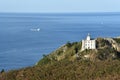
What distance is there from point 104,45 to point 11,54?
41.1 metres

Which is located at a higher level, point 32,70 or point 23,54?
point 32,70

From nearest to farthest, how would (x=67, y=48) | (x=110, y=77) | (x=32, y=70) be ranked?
(x=110, y=77)
(x=32, y=70)
(x=67, y=48)

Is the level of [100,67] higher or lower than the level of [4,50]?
higher

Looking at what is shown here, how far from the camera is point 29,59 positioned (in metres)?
91.6

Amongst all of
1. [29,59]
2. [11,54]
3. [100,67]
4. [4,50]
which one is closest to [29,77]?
[100,67]

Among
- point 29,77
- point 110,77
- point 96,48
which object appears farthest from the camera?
point 96,48

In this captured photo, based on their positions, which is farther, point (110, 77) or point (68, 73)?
point (68, 73)

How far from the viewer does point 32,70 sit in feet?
113

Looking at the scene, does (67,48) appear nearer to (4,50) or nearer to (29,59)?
(29,59)

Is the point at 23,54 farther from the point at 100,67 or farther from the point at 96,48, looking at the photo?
the point at 100,67

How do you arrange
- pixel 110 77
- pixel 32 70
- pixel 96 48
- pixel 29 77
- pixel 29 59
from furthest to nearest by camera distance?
pixel 29 59
pixel 96 48
pixel 32 70
pixel 29 77
pixel 110 77

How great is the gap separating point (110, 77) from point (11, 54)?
69.8 m

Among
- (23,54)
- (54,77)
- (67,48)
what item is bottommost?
(23,54)

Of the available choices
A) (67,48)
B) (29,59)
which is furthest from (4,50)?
(67,48)
